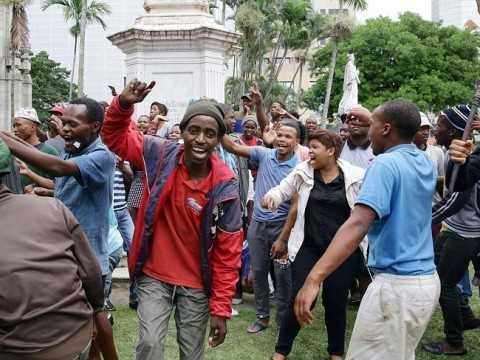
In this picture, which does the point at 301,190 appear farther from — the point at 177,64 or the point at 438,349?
the point at 177,64

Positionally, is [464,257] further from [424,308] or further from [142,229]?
[142,229]

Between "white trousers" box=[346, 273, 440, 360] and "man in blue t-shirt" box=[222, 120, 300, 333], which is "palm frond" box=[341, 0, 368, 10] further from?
"white trousers" box=[346, 273, 440, 360]

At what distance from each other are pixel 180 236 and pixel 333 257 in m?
1.10

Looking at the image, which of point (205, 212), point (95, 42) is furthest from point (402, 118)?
point (95, 42)

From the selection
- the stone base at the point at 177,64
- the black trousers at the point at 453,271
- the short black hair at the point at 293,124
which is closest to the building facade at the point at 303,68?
the stone base at the point at 177,64

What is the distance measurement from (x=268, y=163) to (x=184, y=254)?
252 centimetres

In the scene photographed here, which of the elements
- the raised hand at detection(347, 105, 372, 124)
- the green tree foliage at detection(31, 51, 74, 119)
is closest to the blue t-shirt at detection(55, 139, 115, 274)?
the raised hand at detection(347, 105, 372, 124)

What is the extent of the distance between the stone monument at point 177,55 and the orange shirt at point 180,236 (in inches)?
248

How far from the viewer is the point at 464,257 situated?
5.66 metres

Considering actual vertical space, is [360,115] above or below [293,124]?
above

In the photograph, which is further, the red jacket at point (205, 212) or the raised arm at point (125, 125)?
the red jacket at point (205, 212)

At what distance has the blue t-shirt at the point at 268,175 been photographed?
248 inches

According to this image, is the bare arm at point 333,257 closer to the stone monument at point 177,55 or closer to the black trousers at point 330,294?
the black trousers at point 330,294

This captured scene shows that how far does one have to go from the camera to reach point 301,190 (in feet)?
17.8
